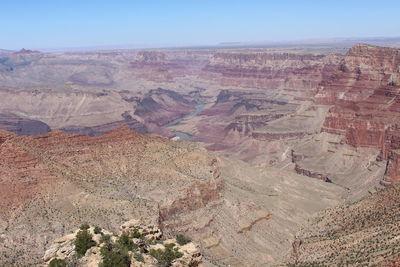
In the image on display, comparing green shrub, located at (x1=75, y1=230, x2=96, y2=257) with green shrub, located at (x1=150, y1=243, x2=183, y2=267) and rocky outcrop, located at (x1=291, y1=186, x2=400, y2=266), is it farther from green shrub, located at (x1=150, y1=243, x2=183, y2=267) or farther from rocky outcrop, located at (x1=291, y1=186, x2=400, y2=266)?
rocky outcrop, located at (x1=291, y1=186, x2=400, y2=266)

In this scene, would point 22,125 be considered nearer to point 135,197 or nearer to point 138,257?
point 135,197

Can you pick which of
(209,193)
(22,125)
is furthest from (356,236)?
(22,125)

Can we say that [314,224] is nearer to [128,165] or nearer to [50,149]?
[128,165]

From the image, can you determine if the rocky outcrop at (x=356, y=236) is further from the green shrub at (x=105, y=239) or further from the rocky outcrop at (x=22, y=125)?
the rocky outcrop at (x=22, y=125)

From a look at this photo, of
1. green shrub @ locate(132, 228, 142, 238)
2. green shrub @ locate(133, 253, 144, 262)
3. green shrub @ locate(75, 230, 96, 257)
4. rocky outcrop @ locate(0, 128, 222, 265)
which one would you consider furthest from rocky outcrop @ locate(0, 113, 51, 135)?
green shrub @ locate(133, 253, 144, 262)

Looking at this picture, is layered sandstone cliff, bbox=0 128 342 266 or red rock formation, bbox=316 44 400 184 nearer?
layered sandstone cliff, bbox=0 128 342 266

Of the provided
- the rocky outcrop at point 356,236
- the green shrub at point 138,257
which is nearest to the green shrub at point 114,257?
the green shrub at point 138,257
